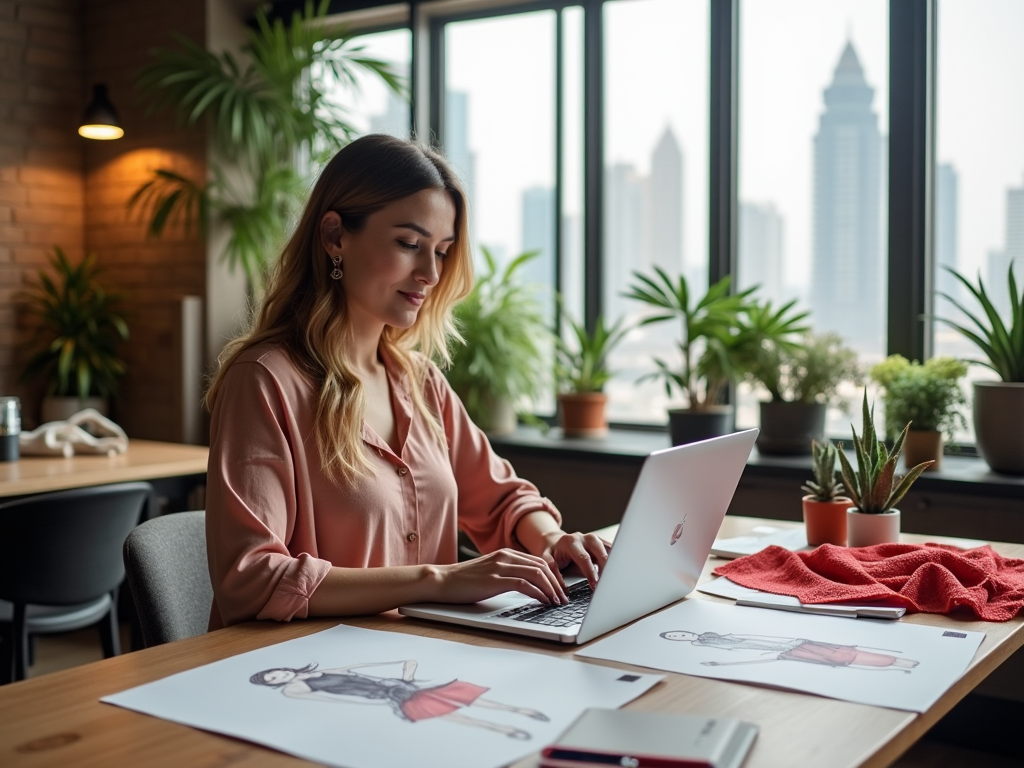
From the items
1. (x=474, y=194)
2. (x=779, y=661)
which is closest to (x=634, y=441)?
(x=474, y=194)

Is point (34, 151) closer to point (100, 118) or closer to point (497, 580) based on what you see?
point (100, 118)

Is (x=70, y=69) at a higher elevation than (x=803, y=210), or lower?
higher

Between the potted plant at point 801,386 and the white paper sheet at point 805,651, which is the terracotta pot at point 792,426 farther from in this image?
the white paper sheet at point 805,651

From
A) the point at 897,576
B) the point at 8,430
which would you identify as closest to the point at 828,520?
the point at 897,576

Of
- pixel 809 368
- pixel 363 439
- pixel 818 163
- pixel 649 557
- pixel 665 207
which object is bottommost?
pixel 649 557

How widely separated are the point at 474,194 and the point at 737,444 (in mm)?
3192

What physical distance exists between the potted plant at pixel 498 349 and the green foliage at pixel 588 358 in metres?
0.11

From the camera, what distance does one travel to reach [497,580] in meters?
1.51

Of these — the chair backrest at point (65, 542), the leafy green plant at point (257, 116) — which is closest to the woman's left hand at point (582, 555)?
the chair backrest at point (65, 542)

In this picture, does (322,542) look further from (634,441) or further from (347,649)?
(634,441)

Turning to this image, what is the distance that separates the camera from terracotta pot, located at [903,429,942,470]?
3.06 meters

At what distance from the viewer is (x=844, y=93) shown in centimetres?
366

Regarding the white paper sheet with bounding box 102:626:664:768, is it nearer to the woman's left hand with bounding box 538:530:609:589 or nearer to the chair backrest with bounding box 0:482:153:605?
the woman's left hand with bounding box 538:530:609:589

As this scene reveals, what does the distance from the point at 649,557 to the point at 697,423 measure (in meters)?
2.09
